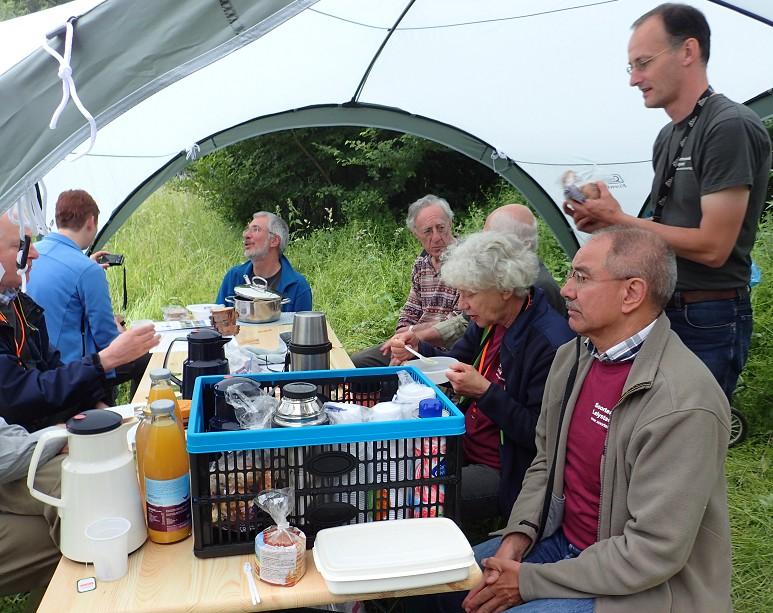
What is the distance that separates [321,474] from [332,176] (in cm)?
1012

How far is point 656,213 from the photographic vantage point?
253 centimetres

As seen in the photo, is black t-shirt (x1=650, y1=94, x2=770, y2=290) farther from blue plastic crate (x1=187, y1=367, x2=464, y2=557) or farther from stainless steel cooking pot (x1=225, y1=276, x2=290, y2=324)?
stainless steel cooking pot (x1=225, y1=276, x2=290, y2=324)

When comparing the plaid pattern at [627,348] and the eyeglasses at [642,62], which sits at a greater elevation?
the eyeglasses at [642,62]

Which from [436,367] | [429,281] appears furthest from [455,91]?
[436,367]

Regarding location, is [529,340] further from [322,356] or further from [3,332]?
[3,332]

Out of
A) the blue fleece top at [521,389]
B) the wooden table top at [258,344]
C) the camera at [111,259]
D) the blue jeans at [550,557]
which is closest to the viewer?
→ the blue jeans at [550,557]

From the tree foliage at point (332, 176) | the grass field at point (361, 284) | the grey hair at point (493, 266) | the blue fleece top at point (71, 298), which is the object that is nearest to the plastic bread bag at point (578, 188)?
the grey hair at point (493, 266)

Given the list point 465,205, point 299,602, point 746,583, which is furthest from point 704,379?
point 465,205

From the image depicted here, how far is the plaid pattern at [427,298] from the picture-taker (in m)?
4.09

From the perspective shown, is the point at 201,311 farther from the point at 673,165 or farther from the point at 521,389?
the point at 673,165

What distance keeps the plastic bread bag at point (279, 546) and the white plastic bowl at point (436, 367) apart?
1.18 m

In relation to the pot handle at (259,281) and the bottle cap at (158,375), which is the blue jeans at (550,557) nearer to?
the bottle cap at (158,375)

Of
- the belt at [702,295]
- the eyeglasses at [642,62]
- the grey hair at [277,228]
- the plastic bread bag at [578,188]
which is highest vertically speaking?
the eyeglasses at [642,62]

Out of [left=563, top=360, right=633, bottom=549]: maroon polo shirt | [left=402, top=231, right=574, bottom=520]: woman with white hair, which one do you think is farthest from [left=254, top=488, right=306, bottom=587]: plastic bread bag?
[left=402, top=231, right=574, bottom=520]: woman with white hair
